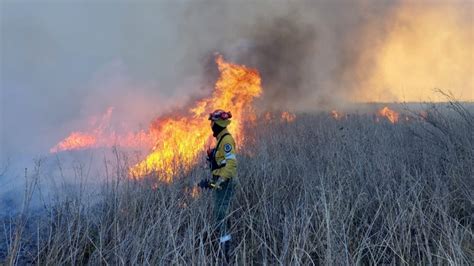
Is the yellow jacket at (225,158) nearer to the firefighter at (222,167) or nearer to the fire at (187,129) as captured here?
the firefighter at (222,167)

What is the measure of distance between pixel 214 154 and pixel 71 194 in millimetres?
2106

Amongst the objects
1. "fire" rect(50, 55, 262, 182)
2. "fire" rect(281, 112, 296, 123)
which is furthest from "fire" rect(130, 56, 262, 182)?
"fire" rect(281, 112, 296, 123)

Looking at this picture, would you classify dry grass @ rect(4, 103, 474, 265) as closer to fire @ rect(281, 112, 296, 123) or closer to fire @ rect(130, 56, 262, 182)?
fire @ rect(130, 56, 262, 182)

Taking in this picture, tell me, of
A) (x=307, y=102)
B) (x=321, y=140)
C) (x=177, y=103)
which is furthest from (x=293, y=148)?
(x=307, y=102)

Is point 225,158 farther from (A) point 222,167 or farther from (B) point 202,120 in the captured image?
(B) point 202,120

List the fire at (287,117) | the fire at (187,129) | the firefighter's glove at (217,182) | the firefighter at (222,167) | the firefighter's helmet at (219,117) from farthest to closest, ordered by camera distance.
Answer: the fire at (287,117)
the fire at (187,129)
the firefighter's helmet at (219,117)
the firefighter at (222,167)
the firefighter's glove at (217,182)

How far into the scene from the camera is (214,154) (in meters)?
4.75

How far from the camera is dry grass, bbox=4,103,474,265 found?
11.9 ft

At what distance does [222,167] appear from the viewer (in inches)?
181

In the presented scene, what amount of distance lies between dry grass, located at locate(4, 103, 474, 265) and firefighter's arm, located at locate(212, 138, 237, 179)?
0.47 meters

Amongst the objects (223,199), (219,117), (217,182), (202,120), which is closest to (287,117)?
(202,120)

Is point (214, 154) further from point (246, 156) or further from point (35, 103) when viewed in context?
point (35, 103)

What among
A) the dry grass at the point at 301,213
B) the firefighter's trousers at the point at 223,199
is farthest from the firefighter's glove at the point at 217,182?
the dry grass at the point at 301,213

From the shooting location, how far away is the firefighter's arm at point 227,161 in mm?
4531
